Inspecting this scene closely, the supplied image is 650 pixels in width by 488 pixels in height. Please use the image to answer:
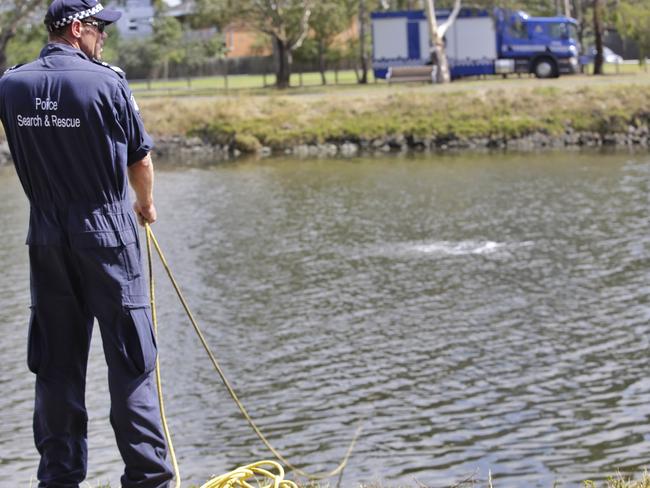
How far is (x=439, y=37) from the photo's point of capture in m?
49.4

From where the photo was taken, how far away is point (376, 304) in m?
17.5

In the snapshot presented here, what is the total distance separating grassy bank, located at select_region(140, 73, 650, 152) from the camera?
3991 centimetres

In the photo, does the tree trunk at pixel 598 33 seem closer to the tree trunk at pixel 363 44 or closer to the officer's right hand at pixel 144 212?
the tree trunk at pixel 363 44

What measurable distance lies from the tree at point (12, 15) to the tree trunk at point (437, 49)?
16.2 metres

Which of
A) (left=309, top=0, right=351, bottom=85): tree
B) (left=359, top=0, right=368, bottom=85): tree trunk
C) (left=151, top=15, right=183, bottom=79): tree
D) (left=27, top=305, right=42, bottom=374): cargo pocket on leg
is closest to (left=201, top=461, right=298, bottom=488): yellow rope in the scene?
(left=27, top=305, right=42, bottom=374): cargo pocket on leg

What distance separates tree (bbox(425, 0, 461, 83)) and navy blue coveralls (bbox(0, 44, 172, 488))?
44.9 meters

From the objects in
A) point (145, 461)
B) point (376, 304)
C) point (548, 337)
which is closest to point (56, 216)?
point (145, 461)

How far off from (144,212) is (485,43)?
48337 millimetres

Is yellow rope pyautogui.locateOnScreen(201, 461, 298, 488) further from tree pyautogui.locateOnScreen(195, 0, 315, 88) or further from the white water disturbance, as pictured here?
tree pyautogui.locateOnScreen(195, 0, 315, 88)

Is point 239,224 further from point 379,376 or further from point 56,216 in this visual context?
point 56,216

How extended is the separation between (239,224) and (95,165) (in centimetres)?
2021

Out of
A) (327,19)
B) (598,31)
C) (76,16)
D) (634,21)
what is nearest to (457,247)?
(76,16)

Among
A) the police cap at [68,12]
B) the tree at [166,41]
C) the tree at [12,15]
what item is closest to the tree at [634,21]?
the tree at [12,15]

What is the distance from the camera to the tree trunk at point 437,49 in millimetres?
49062
